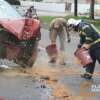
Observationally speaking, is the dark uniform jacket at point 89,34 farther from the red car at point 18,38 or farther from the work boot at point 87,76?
the red car at point 18,38

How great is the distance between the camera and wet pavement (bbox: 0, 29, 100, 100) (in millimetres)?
10594

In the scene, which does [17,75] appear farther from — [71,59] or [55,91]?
[71,59]

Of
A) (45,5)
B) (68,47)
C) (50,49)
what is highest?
(50,49)

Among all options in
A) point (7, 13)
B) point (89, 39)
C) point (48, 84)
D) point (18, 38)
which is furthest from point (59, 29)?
point (48, 84)

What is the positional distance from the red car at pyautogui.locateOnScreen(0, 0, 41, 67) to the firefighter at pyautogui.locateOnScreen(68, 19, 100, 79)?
121 centimetres

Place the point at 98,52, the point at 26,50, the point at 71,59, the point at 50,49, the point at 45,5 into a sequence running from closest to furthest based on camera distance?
the point at 98,52 < the point at 26,50 < the point at 50,49 < the point at 71,59 < the point at 45,5

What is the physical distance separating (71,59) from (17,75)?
417 cm

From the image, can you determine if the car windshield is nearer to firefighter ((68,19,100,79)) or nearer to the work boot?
firefighter ((68,19,100,79))

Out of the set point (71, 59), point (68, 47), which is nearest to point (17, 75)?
point (71, 59)

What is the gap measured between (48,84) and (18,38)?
6.71 feet

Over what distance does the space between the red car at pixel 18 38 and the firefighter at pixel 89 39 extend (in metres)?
1.21

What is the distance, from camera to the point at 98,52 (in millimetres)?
12789

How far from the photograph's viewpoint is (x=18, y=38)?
1362 centimetres

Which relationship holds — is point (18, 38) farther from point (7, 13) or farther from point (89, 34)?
point (89, 34)
